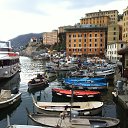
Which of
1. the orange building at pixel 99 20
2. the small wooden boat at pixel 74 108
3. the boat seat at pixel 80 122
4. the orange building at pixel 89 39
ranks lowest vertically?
the small wooden boat at pixel 74 108

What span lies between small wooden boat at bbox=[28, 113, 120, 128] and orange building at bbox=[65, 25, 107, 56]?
338 ft

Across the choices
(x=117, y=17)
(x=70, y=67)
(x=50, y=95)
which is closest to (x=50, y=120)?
(x=50, y=95)

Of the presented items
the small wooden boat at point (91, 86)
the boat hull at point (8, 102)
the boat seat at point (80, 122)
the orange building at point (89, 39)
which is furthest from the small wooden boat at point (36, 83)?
the orange building at point (89, 39)

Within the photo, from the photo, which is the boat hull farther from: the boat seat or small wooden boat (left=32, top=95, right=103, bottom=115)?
the boat seat

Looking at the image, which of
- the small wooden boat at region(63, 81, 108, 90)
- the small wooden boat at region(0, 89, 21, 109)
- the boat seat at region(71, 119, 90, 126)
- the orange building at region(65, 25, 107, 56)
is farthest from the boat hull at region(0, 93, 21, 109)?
the orange building at region(65, 25, 107, 56)

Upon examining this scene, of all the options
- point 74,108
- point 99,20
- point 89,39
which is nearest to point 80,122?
point 74,108

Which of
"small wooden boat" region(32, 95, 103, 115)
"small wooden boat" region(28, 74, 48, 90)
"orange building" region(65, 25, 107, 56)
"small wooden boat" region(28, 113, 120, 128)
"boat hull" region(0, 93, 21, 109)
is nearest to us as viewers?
"small wooden boat" region(28, 113, 120, 128)

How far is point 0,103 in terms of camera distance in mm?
30875

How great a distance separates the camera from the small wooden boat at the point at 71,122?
72.5 ft

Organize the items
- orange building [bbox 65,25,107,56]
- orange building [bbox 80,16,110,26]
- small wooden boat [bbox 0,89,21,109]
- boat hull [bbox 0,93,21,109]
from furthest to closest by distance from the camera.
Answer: orange building [bbox 80,16,110,26], orange building [bbox 65,25,107,56], small wooden boat [bbox 0,89,21,109], boat hull [bbox 0,93,21,109]

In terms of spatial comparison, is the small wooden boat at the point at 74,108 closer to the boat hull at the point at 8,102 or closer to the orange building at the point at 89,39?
the boat hull at the point at 8,102

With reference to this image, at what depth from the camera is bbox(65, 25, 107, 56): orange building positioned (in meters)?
128

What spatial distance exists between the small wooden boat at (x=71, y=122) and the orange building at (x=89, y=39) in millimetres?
103168

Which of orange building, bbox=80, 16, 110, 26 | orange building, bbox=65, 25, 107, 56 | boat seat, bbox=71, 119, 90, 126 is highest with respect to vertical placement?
orange building, bbox=80, 16, 110, 26
